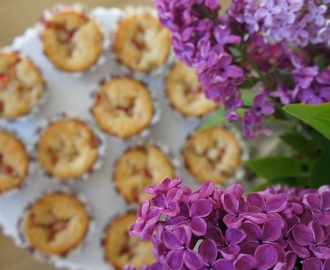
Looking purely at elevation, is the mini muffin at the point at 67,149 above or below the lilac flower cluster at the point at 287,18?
below

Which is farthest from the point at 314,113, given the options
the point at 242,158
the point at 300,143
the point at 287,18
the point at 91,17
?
the point at 91,17

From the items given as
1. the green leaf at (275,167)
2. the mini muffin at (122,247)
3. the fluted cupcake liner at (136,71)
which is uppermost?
the fluted cupcake liner at (136,71)

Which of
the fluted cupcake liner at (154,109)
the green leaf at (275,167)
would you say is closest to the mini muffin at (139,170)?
the fluted cupcake liner at (154,109)

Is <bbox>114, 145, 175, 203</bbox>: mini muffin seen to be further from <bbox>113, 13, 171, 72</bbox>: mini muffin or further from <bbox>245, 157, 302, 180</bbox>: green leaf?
<bbox>245, 157, 302, 180</bbox>: green leaf

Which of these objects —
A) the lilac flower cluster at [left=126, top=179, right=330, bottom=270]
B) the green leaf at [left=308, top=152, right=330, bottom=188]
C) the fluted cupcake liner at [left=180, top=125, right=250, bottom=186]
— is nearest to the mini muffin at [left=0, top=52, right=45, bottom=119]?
the fluted cupcake liner at [left=180, top=125, right=250, bottom=186]

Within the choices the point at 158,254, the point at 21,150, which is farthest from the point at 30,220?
the point at 158,254

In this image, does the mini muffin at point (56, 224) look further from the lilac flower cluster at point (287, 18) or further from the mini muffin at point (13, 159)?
the lilac flower cluster at point (287, 18)
